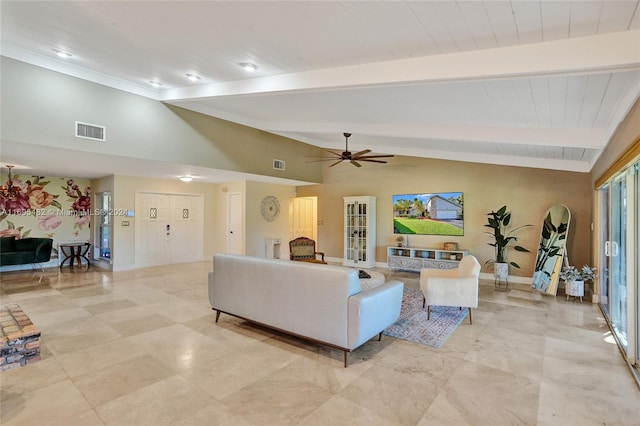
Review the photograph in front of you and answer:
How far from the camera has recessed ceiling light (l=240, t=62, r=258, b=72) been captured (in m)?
3.55

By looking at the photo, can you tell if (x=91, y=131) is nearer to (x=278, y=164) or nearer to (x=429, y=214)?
(x=278, y=164)

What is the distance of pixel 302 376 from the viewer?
8.92 ft

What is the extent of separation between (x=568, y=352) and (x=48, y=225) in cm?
1103

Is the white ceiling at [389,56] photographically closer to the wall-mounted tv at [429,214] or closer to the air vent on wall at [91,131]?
the air vent on wall at [91,131]

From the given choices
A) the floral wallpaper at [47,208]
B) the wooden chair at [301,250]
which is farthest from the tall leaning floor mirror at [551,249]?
the floral wallpaper at [47,208]

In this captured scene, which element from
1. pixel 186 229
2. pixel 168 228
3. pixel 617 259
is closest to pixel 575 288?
pixel 617 259

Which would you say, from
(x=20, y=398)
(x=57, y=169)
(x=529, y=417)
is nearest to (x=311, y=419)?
(x=529, y=417)

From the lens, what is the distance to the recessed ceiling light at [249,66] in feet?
11.6

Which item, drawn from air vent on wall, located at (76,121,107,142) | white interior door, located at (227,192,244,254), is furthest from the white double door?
air vent on wall, located at (76,121,107,142)

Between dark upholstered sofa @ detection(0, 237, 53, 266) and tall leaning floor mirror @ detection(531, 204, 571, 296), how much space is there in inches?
419

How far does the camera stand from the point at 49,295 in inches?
210

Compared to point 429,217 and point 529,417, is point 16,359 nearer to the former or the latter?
point 529,417

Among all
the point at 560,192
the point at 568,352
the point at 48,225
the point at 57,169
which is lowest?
the point at 568,352

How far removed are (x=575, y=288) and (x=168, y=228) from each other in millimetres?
9346
